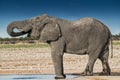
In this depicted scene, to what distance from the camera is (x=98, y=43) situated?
1952cm

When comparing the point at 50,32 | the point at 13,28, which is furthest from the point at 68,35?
the point at 13,28

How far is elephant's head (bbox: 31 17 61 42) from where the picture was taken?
1933 centimetres

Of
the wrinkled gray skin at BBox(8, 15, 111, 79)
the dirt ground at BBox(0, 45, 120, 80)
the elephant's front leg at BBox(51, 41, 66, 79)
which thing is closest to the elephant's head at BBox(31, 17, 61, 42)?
the wrinkled gray skin at BBox(8, 15, 111, 79)

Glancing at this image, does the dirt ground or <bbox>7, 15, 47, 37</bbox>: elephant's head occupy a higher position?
<bbox>7, 15, 47, 37</bbox>: elephant's head

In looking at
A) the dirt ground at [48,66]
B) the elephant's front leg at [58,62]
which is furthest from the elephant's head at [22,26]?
the dirt ground at [48,66]

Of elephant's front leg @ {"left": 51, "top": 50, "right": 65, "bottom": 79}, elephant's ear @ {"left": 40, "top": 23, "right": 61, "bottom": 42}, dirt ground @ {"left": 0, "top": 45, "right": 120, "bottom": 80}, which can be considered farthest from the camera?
dirt ground @ {"left": 0, "top": 45, "right": 120, "bottom": 80}

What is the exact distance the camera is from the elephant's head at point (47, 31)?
19.3 m

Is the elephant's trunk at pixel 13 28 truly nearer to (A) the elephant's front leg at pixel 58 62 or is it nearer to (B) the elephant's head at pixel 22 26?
(B) the elephant's head at pixel 22 26

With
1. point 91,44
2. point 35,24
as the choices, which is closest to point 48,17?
point 35,24

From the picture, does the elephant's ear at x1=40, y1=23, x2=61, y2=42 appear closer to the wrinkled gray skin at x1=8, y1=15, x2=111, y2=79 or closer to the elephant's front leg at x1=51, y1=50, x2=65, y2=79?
the wrinkled gray skin at x1=8, y1=15, x2=111, y2=79

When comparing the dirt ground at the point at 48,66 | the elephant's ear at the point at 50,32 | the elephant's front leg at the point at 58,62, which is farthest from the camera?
the dirt ground at the point at 48,66

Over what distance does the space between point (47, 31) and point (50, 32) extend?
12 cm

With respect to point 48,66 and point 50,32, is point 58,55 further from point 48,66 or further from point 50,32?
point 48,66

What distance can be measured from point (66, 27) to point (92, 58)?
1442 millimetres
